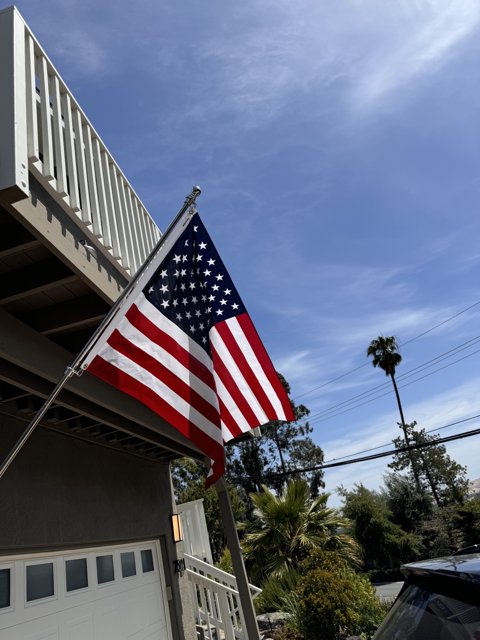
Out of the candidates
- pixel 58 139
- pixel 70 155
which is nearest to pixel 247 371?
pixel 70 155

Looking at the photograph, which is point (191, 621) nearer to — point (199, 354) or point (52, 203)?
point (199, 354)

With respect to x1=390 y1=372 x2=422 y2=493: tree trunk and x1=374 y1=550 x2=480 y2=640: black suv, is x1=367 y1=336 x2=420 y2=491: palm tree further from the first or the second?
x1=374 y1=550 x2=480 y2=640: black suv

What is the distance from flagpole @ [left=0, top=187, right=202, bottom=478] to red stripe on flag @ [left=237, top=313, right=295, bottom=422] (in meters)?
1.14

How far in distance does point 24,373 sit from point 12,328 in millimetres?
568

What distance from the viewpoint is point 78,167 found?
3.63 m

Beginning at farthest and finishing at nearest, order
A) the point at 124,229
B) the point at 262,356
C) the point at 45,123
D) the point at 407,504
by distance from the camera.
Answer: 1. the point at 407,504
2. the point at 262,356
3. the point at 124,229
4. the point at 45,123

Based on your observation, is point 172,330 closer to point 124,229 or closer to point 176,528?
point 124,229

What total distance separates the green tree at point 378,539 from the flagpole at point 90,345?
26.6 meters

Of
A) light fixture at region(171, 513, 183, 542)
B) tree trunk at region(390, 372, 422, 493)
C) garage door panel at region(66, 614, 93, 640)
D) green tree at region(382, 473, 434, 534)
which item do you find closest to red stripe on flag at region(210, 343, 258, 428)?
garage door panel at region(66, 614, 93, 640)

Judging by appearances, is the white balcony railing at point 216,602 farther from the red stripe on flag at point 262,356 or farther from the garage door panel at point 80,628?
the red stripe on flag at point 262,356

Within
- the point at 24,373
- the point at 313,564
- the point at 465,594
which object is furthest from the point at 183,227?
the point at 313,564

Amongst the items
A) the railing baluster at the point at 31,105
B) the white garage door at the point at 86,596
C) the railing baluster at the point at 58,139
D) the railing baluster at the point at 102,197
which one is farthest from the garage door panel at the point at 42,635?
the railing baluster at the point at 31,105

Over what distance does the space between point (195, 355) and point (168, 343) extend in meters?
0.32

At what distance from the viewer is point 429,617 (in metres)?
2.00
